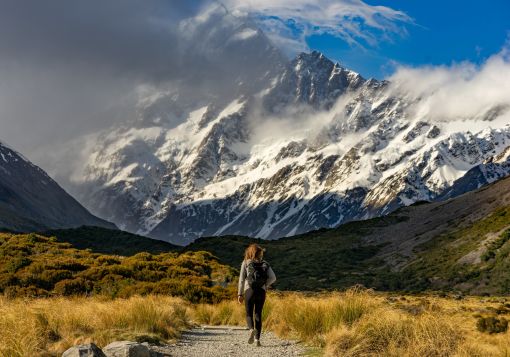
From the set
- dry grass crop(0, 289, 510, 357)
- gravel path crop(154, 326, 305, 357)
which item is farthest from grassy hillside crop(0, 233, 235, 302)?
gravel path crop(154, 326, 305, 357)

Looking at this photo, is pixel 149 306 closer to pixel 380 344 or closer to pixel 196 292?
pixel 380 344

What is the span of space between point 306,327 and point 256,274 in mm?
2466

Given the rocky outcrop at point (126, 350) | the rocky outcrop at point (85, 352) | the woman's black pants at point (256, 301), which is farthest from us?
the woman's black pants at point (256, 301)

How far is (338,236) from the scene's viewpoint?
170625mm

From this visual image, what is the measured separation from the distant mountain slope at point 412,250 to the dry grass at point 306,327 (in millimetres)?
81147

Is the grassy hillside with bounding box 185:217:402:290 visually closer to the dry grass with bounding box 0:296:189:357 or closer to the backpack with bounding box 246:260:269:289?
the dry grass with bounding box 0:296:189:357

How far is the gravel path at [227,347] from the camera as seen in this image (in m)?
14.5

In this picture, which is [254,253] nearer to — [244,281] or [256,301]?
[244,281]

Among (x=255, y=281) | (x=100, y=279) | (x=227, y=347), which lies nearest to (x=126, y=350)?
(x=227, y=347)

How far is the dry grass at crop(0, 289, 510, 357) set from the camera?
37.7 feet

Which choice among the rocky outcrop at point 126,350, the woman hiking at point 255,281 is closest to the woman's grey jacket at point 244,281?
the woman hiking at point 255,281

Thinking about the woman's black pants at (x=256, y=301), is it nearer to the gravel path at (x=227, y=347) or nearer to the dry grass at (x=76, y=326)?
the gravel path at (x=227, y=347)

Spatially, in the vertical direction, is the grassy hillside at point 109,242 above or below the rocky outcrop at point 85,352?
above

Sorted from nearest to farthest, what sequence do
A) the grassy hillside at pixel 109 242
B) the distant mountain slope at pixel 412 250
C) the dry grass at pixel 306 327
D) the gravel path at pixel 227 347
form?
the dry grass at pixel 306 327, the gravel path at pixel 227 347, the distant mountain slope at pixel 412 250, the grassy hillside at pixel 109 242
